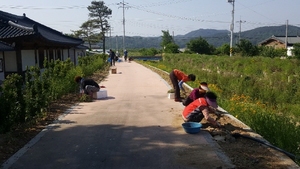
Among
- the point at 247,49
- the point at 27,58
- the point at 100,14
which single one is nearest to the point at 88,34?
the point at 100,14

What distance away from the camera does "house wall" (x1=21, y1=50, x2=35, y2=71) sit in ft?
50.4

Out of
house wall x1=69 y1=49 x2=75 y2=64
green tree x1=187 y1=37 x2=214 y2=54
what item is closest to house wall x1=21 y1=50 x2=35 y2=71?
house wall x1=69 y1=49 x2=75 y2=64

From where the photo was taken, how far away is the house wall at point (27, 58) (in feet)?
50.4

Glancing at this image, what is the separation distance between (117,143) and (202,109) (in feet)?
6.71

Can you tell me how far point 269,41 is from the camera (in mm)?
61938

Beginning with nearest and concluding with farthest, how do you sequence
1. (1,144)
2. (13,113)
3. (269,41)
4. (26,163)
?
(26,163)
(1,144)
(13,113)
(269,41)

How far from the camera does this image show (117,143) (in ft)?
20.3

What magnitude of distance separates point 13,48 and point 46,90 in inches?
237

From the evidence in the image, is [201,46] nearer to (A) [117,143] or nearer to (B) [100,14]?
(B) [100,14]

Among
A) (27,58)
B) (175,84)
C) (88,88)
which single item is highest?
(27,58)

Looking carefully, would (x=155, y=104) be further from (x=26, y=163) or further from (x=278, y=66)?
(x=278, y=66)

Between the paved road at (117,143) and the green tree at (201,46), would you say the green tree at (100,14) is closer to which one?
the green tree at (201,46)

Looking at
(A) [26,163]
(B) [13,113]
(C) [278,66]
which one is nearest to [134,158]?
(A) [26,163]

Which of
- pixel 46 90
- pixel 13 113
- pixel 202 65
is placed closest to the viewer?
pixel 13 113
